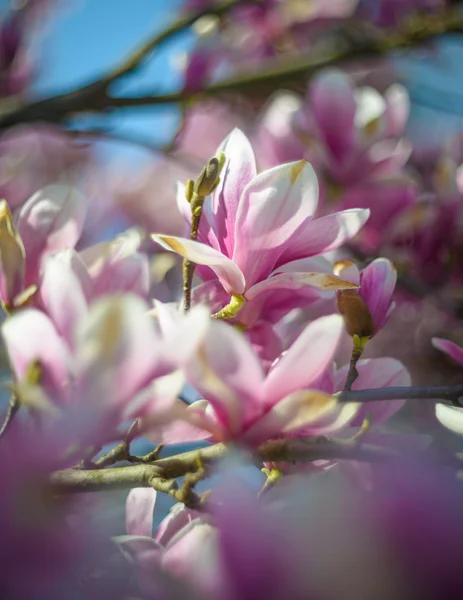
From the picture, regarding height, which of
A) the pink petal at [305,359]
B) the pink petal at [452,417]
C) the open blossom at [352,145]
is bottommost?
the open blossom at [352,145]

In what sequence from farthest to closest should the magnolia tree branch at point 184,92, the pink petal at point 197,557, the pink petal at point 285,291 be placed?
the magnolia tree branch at point 184,92
the pink petal at point 285,291
the pink petal at point 197,557

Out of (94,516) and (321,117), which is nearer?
(94,516)

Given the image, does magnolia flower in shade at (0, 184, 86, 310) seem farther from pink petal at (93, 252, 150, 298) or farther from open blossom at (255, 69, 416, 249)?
open blossom at (255, 69, 416, 249)

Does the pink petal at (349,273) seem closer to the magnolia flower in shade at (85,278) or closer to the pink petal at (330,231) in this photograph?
the pink petal at (330,231)

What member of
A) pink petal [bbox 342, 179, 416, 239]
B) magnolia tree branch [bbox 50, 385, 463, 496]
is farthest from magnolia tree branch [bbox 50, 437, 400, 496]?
pink petal [bbox 342, 179, 416, 239]

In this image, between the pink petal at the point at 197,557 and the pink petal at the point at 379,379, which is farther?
the pink petal at the point at 379,379

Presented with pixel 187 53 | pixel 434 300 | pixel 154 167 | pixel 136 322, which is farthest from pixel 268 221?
pixel 154 167

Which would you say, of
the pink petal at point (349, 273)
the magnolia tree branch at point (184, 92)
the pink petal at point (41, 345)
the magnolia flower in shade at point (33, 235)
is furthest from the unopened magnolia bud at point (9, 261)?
the magnolia tree branch at point (184, 92)

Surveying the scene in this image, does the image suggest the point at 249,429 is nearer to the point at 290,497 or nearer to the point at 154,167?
the point at 290,497
